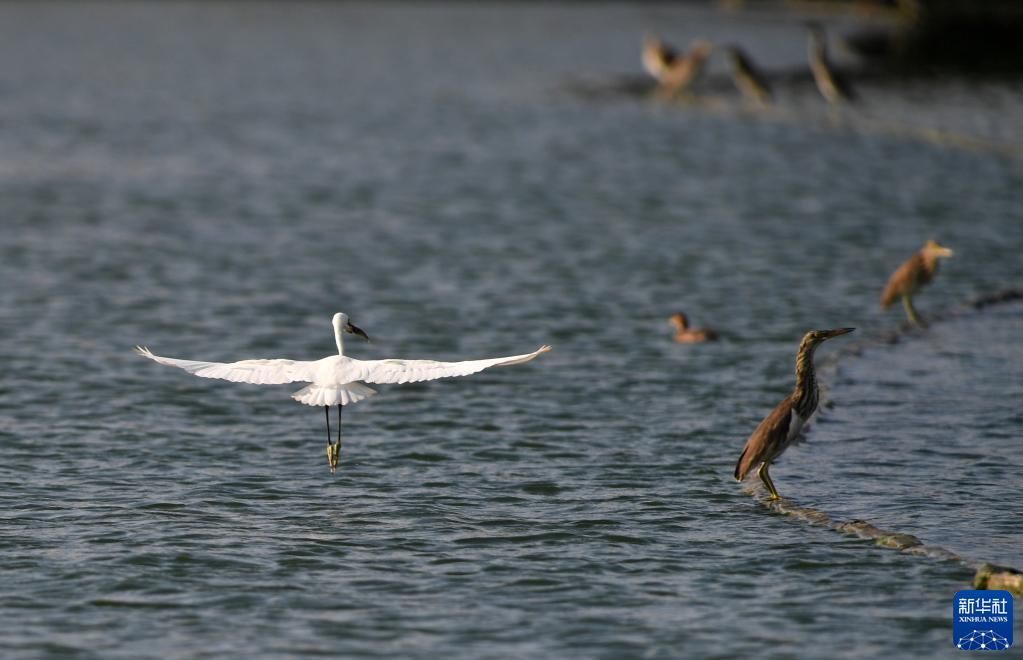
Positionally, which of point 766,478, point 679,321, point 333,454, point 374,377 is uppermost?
point 679,321

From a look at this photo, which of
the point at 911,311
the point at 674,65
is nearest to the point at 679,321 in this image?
the point at 911,311

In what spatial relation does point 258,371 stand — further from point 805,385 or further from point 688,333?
point 688,333

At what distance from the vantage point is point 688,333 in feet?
57.4

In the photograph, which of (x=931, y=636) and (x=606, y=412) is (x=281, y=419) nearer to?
(x=606, y=412)

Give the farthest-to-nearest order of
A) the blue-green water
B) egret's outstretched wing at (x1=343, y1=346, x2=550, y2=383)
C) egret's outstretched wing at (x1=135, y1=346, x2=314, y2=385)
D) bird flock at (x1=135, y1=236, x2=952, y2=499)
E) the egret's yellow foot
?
the egret's yellow foot
egret's outstretched wing at (x1=135, y1=346, x2=314, y2=385)
bird flock at (x1=135, y1=236, x2=952, y2=499)
egret's outstretched wing at (x1=343, y1=346, x2=550, y2=383)
the blue-green water

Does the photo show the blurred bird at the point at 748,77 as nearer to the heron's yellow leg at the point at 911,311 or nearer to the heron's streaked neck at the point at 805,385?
the heron's yellow leg at the point at 911,311

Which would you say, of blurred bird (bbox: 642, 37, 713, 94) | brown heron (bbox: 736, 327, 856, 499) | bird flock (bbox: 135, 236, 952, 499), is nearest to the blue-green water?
brown heron (bbox: 736, 327, 856, 499)

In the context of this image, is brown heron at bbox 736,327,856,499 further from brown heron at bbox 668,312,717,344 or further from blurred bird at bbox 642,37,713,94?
blurred bird at bbox 642,37,713,94

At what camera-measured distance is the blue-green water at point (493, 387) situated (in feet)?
32.6

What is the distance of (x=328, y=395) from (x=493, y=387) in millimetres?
4804

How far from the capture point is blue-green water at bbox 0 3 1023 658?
9.92 meters

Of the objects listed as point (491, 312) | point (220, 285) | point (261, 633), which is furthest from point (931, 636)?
point (220, 285)

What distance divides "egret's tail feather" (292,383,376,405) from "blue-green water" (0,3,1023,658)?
80cm

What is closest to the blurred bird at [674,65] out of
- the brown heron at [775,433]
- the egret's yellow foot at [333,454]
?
the brown heron at [775,433]
